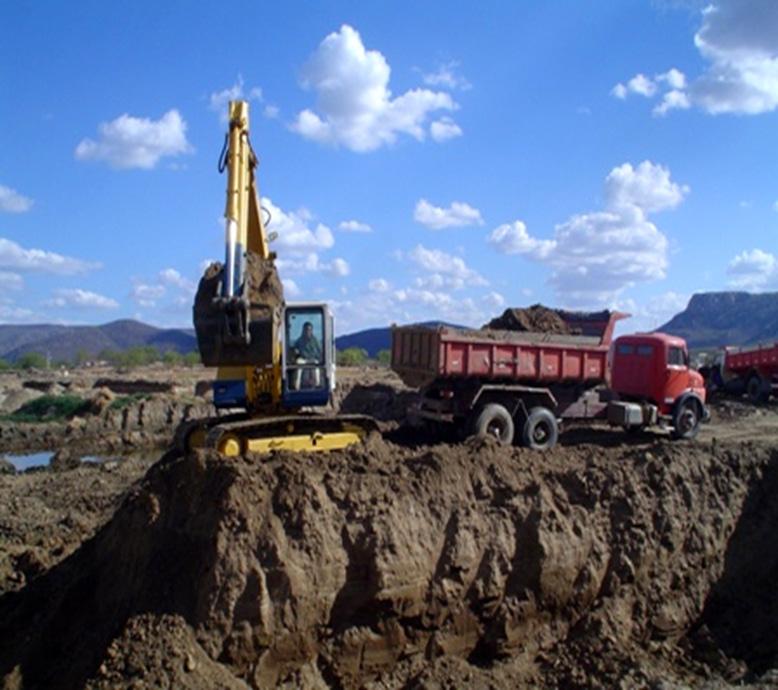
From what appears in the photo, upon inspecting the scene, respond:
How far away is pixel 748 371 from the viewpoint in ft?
93.1

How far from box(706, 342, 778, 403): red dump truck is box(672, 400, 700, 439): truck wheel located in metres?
10.9

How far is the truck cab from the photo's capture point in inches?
688

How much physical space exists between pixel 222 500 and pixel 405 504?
1935mm

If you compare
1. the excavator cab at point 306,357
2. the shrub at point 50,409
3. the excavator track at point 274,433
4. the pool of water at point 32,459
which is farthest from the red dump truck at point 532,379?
the shrub at point 50,409

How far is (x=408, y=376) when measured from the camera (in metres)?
15.3

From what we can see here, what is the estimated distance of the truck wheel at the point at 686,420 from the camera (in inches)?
695

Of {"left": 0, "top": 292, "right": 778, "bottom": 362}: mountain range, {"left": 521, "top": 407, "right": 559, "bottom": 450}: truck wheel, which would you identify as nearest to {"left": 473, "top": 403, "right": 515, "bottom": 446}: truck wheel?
{"left": 521, "top": 407, "right": 559, "bottom": 450}: truck wheel

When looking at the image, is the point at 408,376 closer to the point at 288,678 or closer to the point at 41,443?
the point at 288,678

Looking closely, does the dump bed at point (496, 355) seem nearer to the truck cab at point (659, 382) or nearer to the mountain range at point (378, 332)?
the truck cab at point (659, 382)

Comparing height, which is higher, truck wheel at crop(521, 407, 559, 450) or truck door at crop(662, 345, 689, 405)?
truck door at crop(662, 345, 689, 405)

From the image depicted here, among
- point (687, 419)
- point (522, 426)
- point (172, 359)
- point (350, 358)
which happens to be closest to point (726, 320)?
point (350, 358)

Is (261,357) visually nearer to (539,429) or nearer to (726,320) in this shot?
(539,429)

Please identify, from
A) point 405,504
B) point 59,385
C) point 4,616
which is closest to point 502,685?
point 405,504

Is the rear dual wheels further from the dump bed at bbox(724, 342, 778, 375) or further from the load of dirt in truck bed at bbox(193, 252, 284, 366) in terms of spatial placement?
the dump bed at bbox(724, 342, 778, 375)
